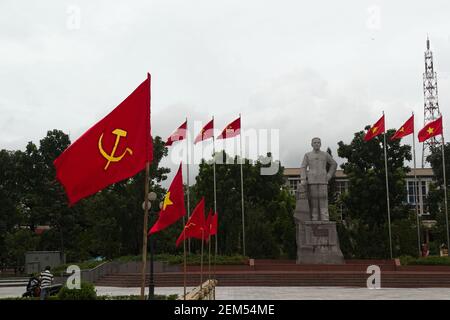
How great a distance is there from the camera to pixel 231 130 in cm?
3369

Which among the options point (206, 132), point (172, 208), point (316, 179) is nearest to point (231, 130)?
Result: point (206, 132)

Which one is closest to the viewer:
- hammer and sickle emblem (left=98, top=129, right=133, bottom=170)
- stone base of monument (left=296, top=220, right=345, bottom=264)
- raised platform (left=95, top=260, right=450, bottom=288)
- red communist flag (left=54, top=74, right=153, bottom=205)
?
red communist flag (left=54, top=74, right=153, bottom=205)

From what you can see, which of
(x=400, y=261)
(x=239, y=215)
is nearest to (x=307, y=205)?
(x=400, y=261)

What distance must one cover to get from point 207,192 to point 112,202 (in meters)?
8.81

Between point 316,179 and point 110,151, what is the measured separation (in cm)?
2616

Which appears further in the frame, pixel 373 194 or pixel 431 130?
pixel 373 194

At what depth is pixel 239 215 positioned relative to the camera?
4588 centimetres

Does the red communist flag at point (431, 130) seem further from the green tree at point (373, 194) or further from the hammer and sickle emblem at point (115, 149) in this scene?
the hammer and sickle emblem at point (115, 149)

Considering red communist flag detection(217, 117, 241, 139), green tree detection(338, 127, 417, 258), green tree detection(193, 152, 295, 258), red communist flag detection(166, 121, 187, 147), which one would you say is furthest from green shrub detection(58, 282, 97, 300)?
green tree detection(338, 127, 417, 258)

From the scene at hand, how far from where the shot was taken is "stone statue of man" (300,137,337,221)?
31.9 meters

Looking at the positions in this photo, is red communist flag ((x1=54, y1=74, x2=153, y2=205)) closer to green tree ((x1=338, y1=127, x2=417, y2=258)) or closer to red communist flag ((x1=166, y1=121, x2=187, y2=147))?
red communist flag ((x1=166, y1=121, x2=187, y2=147))

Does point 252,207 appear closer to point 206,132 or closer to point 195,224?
point 206,132

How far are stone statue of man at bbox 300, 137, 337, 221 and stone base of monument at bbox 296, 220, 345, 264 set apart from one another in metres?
0.60
